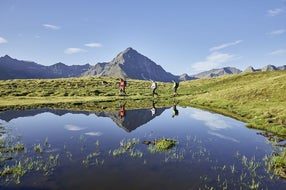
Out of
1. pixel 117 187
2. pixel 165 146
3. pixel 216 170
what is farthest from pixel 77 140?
pixel 216 170

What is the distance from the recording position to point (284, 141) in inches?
1005

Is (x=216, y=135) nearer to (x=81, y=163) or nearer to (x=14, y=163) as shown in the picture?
(x=81, y=163)

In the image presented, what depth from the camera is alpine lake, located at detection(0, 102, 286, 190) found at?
1531 centimetres

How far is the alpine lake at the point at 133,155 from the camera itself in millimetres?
15312

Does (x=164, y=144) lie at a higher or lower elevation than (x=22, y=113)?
lower

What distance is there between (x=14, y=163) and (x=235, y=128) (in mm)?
23968

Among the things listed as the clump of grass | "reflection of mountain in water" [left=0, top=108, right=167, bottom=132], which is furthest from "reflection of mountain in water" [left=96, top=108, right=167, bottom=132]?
the clump of grass

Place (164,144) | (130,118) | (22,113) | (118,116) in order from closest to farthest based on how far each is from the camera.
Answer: (164,144) → (130,118) → (118,116) → (22,113)

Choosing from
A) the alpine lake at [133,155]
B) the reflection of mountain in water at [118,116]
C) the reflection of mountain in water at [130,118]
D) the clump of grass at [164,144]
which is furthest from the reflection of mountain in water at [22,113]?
the clump of grass at [164,144]

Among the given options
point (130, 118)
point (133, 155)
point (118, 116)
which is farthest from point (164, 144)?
point (118, 116)

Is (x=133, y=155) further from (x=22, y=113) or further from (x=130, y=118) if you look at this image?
(x=22, y=113)

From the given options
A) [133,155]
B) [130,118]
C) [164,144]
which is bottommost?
[133,155]

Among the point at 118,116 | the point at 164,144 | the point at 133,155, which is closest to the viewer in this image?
the point at 133,155

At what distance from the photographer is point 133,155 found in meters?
20.1
